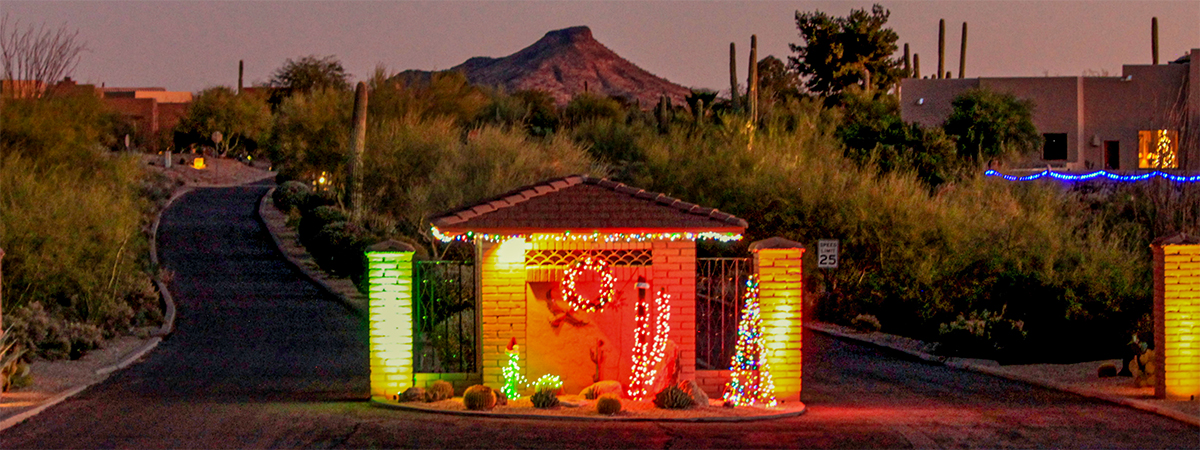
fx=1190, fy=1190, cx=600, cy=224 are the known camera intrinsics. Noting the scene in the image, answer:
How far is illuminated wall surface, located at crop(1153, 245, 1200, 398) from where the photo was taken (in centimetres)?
1517

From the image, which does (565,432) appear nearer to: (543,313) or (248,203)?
(543,313)

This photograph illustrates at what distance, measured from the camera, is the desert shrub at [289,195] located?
49.4m

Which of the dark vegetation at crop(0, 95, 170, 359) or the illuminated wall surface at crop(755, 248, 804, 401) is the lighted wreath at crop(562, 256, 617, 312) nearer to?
the illuminated wall surface at crop(755, 248, 804, 401)

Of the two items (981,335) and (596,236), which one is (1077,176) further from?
(596,236)

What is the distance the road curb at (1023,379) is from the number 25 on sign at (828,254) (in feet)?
4.90

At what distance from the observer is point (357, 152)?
39.4 m

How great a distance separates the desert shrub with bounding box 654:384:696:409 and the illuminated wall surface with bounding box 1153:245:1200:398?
6193mm

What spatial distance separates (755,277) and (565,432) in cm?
350

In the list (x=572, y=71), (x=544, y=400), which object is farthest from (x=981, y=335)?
(x=572, y=71)

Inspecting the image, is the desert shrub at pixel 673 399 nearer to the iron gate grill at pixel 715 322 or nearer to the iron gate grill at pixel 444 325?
the iron gate grill at pixel 715 322

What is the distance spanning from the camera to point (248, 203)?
5578 centimetres

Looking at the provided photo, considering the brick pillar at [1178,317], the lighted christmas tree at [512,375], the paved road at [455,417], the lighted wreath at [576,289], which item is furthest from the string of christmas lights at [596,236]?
the brick pillar at [1178,317]

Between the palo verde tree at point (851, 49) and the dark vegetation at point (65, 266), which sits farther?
the palo verde tree at point (851, 49)

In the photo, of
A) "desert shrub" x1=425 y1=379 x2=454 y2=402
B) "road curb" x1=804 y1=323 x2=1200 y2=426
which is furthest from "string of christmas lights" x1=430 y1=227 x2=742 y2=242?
"road curb" x1=804 y1=323 x2=1200 y2=426
